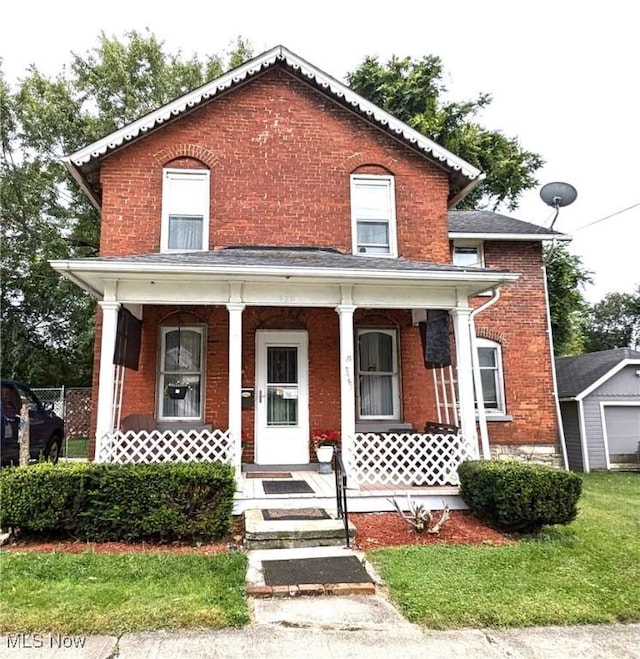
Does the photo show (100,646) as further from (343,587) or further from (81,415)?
(81,415)

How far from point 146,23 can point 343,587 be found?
2590 centimetres

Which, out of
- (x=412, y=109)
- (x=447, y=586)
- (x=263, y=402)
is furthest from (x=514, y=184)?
(x=447, y=586)

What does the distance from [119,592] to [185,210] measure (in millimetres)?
7519

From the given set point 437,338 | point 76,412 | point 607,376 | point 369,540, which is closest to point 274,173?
point 437,338

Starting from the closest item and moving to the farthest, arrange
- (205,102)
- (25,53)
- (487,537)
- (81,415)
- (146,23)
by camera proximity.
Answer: (487,537)
(205,102)
(81,415)
(25,53)
(146,23)

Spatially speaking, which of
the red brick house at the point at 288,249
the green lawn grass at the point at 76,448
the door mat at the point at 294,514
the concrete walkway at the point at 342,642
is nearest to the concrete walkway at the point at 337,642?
the concrete walkway at the point at 342,642

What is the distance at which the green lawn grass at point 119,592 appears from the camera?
3855 mm

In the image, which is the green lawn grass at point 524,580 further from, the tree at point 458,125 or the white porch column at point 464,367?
the tree at point 458,125

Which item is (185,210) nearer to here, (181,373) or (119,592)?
(181,373)

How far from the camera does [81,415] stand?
17938 millimetres

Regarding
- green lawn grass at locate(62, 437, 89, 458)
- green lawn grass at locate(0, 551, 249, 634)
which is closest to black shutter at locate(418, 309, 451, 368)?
green lawn grass at locate(0, 551, 249, 634)

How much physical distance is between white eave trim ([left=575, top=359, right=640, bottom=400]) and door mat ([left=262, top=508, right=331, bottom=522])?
935cm

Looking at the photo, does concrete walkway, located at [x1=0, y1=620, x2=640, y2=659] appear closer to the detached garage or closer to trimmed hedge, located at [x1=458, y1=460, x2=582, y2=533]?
trimmed hedge, located at [x1=458, y1=460, x2=582, y2=533]

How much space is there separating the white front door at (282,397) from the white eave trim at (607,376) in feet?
25.7
